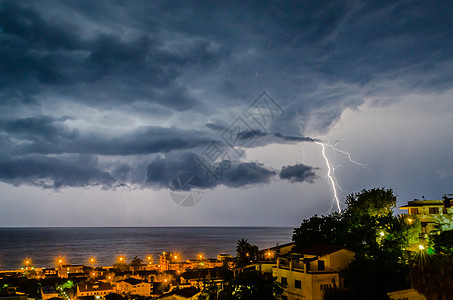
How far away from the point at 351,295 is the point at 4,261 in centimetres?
11728

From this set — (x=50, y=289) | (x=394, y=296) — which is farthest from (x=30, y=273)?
(x=394, y=296)

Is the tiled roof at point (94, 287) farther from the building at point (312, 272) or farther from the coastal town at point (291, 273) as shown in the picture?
the building at point (312, 272)

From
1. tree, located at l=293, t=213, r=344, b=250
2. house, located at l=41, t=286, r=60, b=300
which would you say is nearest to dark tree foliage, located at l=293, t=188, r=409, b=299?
tree, located at l=293, t=213, r=344, b=250

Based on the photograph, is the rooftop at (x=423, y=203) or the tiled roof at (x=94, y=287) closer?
the rooftop at (x=423, y=203)

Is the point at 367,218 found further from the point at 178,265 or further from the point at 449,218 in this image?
the point at 178,265

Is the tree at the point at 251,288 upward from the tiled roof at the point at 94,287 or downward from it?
upward

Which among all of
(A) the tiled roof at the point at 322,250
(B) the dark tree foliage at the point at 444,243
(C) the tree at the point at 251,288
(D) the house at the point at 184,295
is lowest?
(D) the house at the point at 184,295

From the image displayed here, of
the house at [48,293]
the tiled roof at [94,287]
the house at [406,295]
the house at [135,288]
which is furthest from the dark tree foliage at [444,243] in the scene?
the house at [48,293]

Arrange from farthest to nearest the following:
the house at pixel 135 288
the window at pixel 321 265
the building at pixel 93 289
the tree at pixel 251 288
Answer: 1. the house at pixel 135 288
2. the building at pixel 93 289
3. the window at pixel 321 265
4. the tree at pixel 251 288

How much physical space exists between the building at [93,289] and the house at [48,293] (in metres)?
3.01

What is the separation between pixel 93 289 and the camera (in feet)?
162

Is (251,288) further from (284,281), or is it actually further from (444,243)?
(444,243)

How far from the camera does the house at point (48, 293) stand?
44.8 metres

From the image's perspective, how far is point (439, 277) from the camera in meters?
12.6
